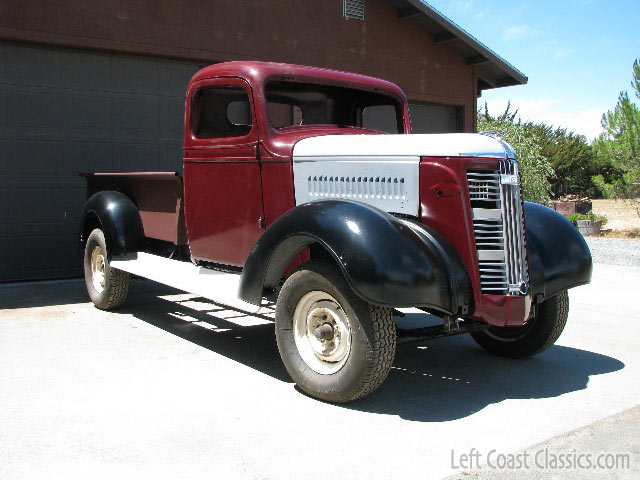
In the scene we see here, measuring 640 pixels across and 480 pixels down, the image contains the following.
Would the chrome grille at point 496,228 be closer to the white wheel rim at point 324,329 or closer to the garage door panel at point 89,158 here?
the white wheel rim at point 324,329

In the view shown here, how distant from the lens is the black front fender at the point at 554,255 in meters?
4.32

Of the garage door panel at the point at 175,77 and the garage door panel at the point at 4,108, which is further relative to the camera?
the garage door panel at the point at 175,77

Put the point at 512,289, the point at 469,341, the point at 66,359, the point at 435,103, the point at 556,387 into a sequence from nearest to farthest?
the point at 512,289
the point at 556,387
the point at 66,359
the point at 469,341
the point at 435,103

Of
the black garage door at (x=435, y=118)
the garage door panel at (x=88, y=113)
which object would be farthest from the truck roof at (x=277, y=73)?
the black garage door at (x=435, y=118)

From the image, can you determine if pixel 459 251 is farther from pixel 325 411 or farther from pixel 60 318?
pixel 60 318

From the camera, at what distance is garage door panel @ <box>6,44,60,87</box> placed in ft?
25.5

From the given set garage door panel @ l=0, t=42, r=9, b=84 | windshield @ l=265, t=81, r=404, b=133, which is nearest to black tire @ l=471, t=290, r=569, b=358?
windshield @ l=265, t=81, r=404, b=133

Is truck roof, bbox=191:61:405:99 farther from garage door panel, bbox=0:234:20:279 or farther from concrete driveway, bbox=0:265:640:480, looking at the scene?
garage door panel, bbox=0:234:20:279

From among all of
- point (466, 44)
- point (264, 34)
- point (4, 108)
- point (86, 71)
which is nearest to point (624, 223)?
point (466, 44)

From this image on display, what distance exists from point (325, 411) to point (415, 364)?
4.00ft

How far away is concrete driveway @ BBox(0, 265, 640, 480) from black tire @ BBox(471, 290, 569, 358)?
0.33 ft

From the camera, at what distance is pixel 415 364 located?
4.88 m

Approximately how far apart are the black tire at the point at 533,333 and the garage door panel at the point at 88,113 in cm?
540

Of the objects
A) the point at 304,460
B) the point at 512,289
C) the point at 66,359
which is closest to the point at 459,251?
the point at 512,289
